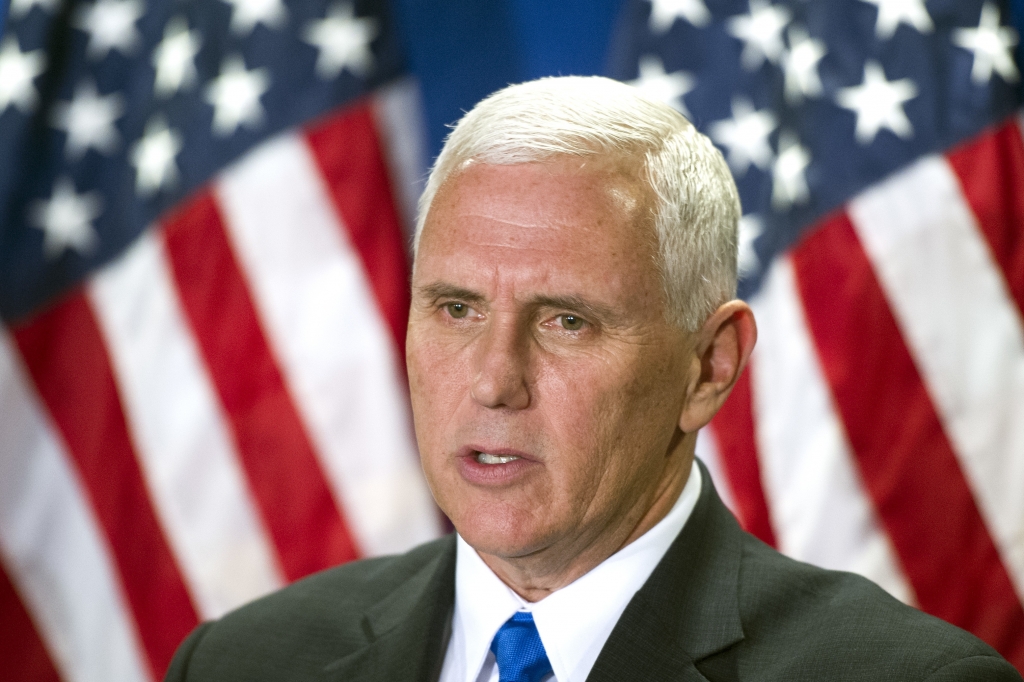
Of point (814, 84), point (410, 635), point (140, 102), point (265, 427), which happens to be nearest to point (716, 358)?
point (410, 635)

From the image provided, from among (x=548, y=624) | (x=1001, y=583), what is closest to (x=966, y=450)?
(x=1001, y=583)

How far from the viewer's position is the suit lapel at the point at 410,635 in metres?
1.78

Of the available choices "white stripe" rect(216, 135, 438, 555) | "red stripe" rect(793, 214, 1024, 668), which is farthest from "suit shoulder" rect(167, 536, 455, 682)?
"red stripe" rect(793, 214, 1024, 668)

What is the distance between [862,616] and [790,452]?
146 cm

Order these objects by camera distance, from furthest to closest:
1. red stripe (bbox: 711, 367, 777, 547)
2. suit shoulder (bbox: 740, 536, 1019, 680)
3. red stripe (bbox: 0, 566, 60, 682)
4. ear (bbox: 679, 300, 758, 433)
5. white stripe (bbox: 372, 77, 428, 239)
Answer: white stripe (bbox: 372, 77, 428, 239)
red stripe (bbox: 0, 566, 60, 682)
red stripe (bbox: 711, 367, 777, 547)
ear (bbox: 679, 300, 758, 433)
suit shoulder (bbox: 740, 536, 1019, 680)

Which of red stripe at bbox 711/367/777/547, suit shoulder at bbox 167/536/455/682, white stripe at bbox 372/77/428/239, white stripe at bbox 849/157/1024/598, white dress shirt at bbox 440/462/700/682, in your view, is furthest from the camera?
white stripe at bbox 372/77/428/239

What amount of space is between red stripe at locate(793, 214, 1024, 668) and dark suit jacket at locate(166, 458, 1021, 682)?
1289mm

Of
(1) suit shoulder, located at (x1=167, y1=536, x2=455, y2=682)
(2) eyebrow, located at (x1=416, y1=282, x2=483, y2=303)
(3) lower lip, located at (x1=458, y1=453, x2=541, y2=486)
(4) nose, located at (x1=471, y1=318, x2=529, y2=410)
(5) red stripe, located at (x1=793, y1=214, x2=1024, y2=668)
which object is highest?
(2) eyebrow, located at (x1=416, y1=282, x2=483, y2=303)

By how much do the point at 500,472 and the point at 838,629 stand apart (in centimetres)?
54

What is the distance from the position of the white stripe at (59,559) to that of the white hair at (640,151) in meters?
1.97

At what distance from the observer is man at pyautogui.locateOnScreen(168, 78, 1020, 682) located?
1576 millimetres

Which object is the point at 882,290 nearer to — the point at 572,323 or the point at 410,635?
the point at 572,323

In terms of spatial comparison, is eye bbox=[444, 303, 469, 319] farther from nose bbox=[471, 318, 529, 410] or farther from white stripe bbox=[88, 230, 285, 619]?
white stripe bbox=[88, 230, 285, 619]

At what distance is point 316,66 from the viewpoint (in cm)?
331
